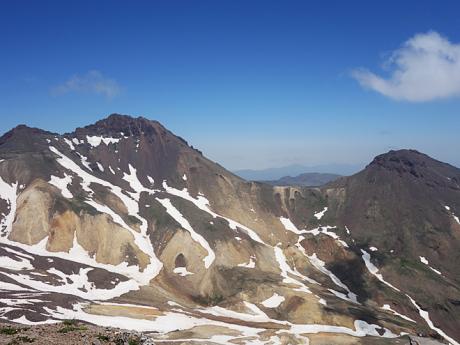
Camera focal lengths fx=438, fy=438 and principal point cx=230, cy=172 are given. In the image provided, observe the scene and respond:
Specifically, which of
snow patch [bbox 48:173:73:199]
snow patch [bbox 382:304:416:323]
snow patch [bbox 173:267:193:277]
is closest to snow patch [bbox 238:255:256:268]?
snow patch [bbox 173:267:193:277]

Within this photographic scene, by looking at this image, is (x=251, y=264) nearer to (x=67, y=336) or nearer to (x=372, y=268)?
(x=372, y=268)

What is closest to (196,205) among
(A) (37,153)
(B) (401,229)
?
(A) (37,153)

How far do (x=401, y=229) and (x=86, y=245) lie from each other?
133 metres

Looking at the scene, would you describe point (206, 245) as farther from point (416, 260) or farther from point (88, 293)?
point (416, 260)

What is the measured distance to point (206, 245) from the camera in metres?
166

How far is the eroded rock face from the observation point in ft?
356

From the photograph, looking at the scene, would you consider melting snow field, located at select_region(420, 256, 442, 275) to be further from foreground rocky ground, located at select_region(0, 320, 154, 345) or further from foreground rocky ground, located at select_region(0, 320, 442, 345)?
foreground rocky ground, located at select_region(0, 320, 154, 345)

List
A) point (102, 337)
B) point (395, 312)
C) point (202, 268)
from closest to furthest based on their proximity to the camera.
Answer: point (102, 337) → point (395, 312) → point (202, 268)

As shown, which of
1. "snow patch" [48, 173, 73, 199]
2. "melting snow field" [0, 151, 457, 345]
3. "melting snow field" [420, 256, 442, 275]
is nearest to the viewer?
"melting snow field" [0, 151, 457, 345]

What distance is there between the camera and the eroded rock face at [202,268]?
4274 inches

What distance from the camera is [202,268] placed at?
154m

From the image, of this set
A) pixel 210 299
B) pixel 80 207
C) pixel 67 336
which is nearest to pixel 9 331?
pixel 67 336

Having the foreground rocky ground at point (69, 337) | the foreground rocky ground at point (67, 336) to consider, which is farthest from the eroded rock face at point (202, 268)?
the foreground rocky ground at point (69, 337)

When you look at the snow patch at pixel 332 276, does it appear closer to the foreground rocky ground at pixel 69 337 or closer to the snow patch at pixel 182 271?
the snow patch at pixel 182 271
